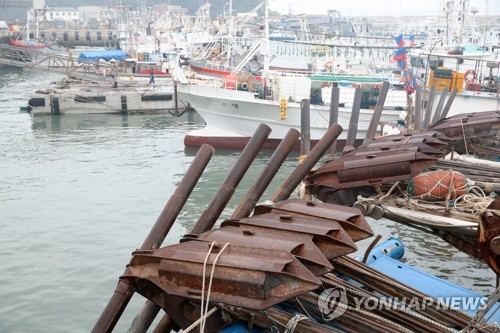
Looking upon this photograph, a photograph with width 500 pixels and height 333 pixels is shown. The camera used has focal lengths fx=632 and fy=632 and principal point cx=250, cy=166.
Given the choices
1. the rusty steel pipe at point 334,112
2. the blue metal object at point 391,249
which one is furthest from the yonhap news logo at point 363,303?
the rusty steel pipe at point 334,112

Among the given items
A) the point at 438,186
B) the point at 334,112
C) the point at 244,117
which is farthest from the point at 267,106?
the point at 438,186

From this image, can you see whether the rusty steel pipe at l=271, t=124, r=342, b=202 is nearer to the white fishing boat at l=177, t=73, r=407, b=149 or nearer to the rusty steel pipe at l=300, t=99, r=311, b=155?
the rusty steel pipe at l=300, t=99, r=311, b=155

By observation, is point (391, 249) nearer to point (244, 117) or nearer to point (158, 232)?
point (158, 232)

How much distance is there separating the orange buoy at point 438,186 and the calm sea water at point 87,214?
159 inches

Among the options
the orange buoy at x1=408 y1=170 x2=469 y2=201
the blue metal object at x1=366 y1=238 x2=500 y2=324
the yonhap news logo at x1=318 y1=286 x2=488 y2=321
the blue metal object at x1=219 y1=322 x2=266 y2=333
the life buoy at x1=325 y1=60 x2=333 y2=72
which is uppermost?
the life buoy at x1=325 y1=60 x2=333 y2=72

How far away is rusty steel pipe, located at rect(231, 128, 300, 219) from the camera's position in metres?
8.97

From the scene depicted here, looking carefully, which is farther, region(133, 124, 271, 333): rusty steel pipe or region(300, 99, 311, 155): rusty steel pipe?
region(300, 99, 311, 155): rusty steel pipe

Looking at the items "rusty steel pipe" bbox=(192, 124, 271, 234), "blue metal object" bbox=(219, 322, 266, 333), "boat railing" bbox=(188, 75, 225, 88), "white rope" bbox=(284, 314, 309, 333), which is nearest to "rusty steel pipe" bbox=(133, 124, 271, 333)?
"rusty steel pipe" bbox=(192, 124, 271, 234)

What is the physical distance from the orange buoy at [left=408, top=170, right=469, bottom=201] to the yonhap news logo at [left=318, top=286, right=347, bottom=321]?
12.5ft

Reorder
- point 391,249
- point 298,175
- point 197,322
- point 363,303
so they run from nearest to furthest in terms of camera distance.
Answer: point 197,322
point 363,303
point 298,175
point 391,249

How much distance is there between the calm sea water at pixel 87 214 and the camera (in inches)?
537

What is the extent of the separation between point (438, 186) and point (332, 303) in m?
4.23

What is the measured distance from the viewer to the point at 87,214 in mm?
20047

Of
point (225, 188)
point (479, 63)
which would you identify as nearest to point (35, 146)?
point (479, 63)
